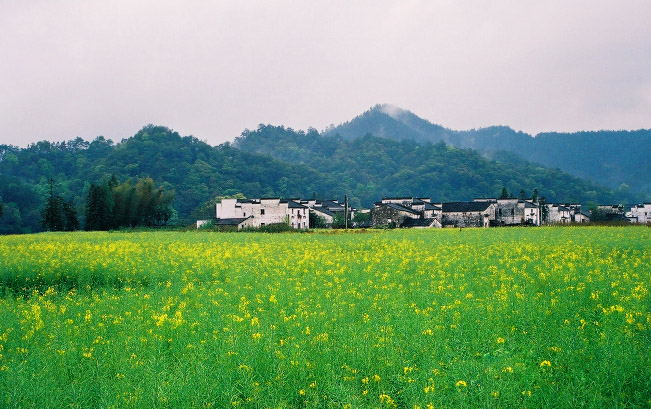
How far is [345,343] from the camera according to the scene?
25.7ft

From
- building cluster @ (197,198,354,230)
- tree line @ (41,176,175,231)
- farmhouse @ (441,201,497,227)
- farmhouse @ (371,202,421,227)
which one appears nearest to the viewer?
tree line @ (41,176,175,231)

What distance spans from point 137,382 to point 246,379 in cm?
149

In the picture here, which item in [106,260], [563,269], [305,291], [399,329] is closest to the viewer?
[399,329]

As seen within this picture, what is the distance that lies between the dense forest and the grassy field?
65.2 m

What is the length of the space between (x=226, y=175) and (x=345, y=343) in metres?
117

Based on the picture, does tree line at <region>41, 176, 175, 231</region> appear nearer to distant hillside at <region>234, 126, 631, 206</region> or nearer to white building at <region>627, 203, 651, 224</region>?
distant hillside at <region>234, 126, 631, 206</region>

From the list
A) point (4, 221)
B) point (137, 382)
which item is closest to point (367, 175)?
point (4, 221)

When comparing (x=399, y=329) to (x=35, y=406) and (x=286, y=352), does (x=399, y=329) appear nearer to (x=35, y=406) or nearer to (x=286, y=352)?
(x=286, y=352)

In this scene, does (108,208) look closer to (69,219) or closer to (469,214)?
(69,219)

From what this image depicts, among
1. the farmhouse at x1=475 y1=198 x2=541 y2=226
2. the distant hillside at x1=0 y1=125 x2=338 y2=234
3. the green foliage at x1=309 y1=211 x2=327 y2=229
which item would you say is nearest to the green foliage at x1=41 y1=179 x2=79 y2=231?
the distant hillside at x1=0 y1=125 x2=338 y2=234

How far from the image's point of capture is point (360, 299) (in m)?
11.3

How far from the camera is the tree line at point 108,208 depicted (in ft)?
215

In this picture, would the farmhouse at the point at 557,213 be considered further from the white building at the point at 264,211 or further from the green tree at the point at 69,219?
the green tree at the point at 69,219

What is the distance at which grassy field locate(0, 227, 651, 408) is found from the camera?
20.6ft
